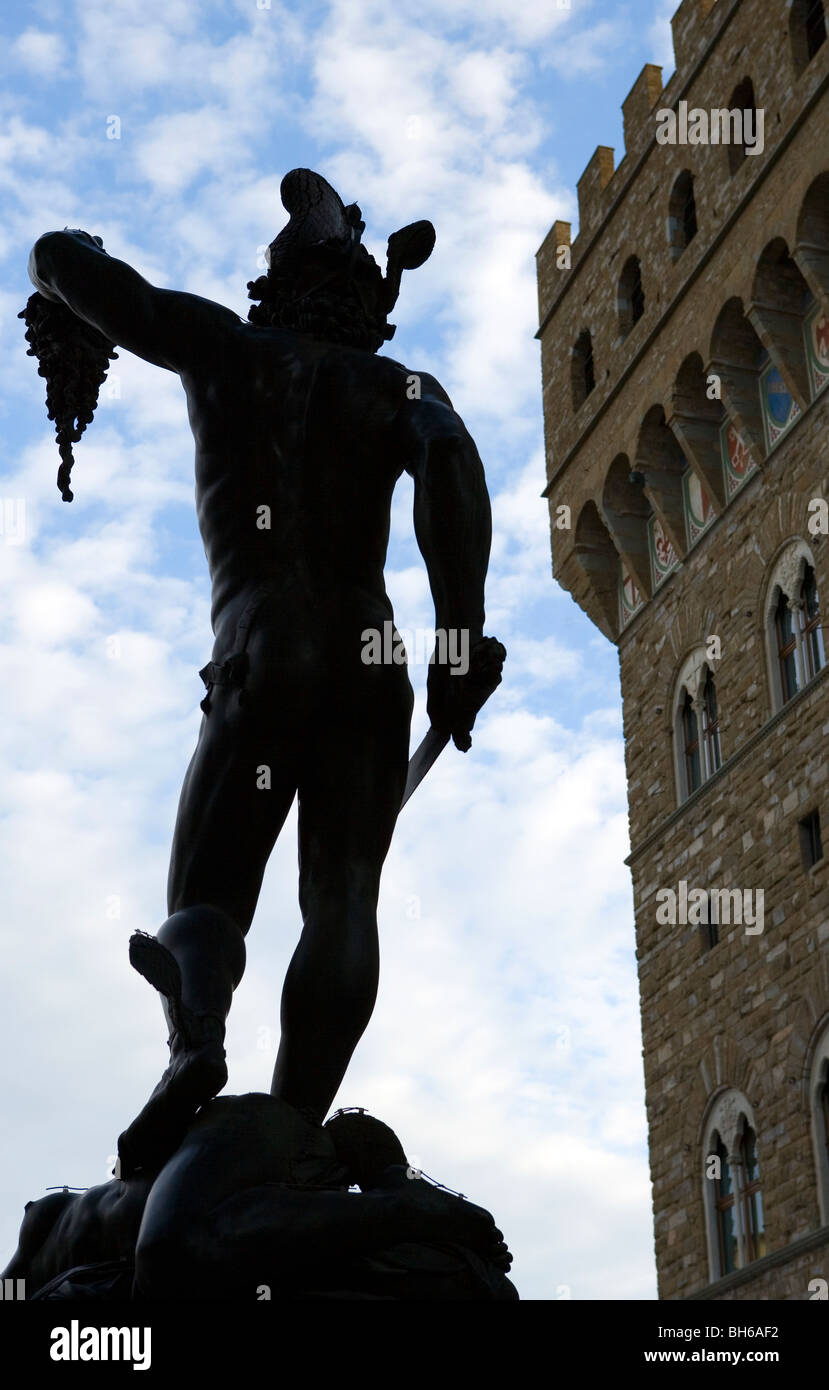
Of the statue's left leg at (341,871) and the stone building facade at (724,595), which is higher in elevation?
the stone building facade at (724,595)

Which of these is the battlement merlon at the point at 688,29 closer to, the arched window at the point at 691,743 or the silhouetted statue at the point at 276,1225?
the arched window at the point at 691,743

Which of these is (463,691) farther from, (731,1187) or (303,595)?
(731,1187)

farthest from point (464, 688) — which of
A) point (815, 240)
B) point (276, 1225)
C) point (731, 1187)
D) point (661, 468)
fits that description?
point (661, 468)

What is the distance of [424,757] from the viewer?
3441 mm

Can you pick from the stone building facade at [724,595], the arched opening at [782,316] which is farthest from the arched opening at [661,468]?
the arched opening at [782,316]

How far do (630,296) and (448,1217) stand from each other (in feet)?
71.2

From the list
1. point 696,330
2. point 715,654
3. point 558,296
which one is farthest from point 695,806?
point 558,296

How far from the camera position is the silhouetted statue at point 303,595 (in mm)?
3178

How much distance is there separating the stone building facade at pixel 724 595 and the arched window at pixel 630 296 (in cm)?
3

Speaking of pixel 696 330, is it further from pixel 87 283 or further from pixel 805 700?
pixel 87 283

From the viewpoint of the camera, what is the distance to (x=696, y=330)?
2091 centimetres

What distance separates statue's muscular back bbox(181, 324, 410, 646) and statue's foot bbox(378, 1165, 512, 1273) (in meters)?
1.06

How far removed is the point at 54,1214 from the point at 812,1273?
14.0m

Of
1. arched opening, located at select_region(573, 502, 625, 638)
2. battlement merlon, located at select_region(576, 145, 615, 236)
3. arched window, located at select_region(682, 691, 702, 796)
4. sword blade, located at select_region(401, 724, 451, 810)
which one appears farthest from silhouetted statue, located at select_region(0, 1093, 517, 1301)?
battlement merlon, located at select_region(576, 145, 615, 236)
